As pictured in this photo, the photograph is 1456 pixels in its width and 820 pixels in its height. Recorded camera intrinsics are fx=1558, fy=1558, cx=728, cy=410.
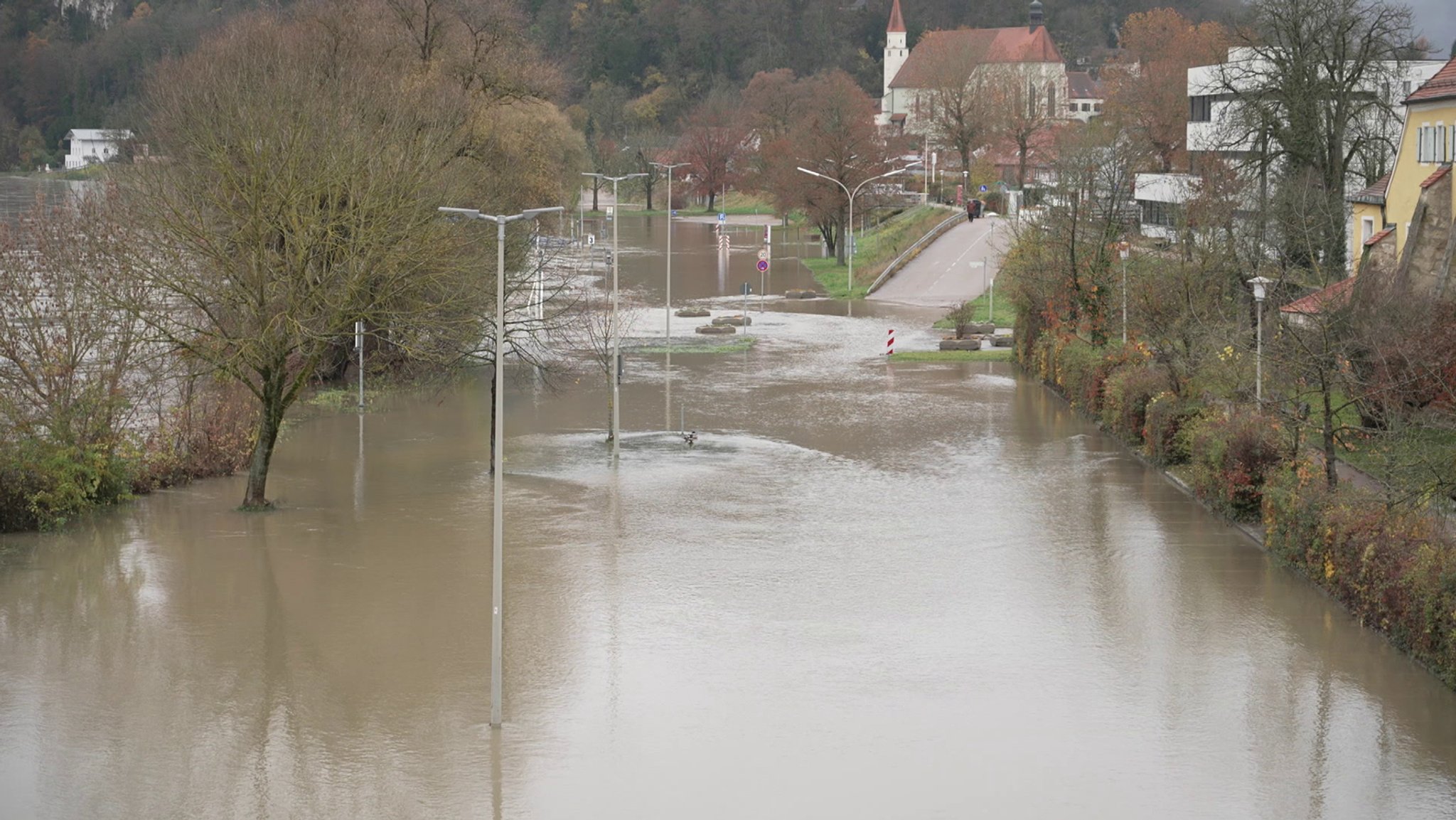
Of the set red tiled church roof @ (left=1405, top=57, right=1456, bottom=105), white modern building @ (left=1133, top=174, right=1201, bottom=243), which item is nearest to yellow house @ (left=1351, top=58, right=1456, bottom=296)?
red tiled church roof @ (left=1405, top=57, right=1456, bottom=105)

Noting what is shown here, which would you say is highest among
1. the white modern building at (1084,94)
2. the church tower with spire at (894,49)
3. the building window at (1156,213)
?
the church tower with spire at (894,49)

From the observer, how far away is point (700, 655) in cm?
2102

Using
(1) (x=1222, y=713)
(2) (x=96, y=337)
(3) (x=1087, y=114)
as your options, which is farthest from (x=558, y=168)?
(3) (x=1087, y=114)

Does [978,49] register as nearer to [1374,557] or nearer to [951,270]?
[951,270]

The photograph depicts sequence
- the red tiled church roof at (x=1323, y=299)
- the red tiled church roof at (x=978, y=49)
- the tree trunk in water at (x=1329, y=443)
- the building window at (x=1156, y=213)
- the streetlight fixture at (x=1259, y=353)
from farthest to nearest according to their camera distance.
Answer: the red tiled church roof at (x=978, y=49) → the building window at (x=1156, y=213) → the streetlight fixture at (x=1259, y=353) → the red tiled church roof at (x=1323, y=299) → the tree trunk in water at (x=1329, y=443)

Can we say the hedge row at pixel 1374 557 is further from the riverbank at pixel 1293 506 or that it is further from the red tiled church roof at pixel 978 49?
the red tiled church roof at pixel 978 49

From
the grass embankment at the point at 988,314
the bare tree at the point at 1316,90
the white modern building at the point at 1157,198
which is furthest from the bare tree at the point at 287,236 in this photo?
the white modern building at the point at 1157,198

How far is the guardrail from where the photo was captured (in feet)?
249

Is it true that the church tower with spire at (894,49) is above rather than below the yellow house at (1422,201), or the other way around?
above

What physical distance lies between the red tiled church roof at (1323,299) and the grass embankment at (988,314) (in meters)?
20.0

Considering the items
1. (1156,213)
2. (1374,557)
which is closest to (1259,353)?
(1374,557)

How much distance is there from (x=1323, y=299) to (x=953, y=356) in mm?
27136

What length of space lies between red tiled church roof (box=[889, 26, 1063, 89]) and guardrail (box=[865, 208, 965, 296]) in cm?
3445

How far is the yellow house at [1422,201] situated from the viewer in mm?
34812
